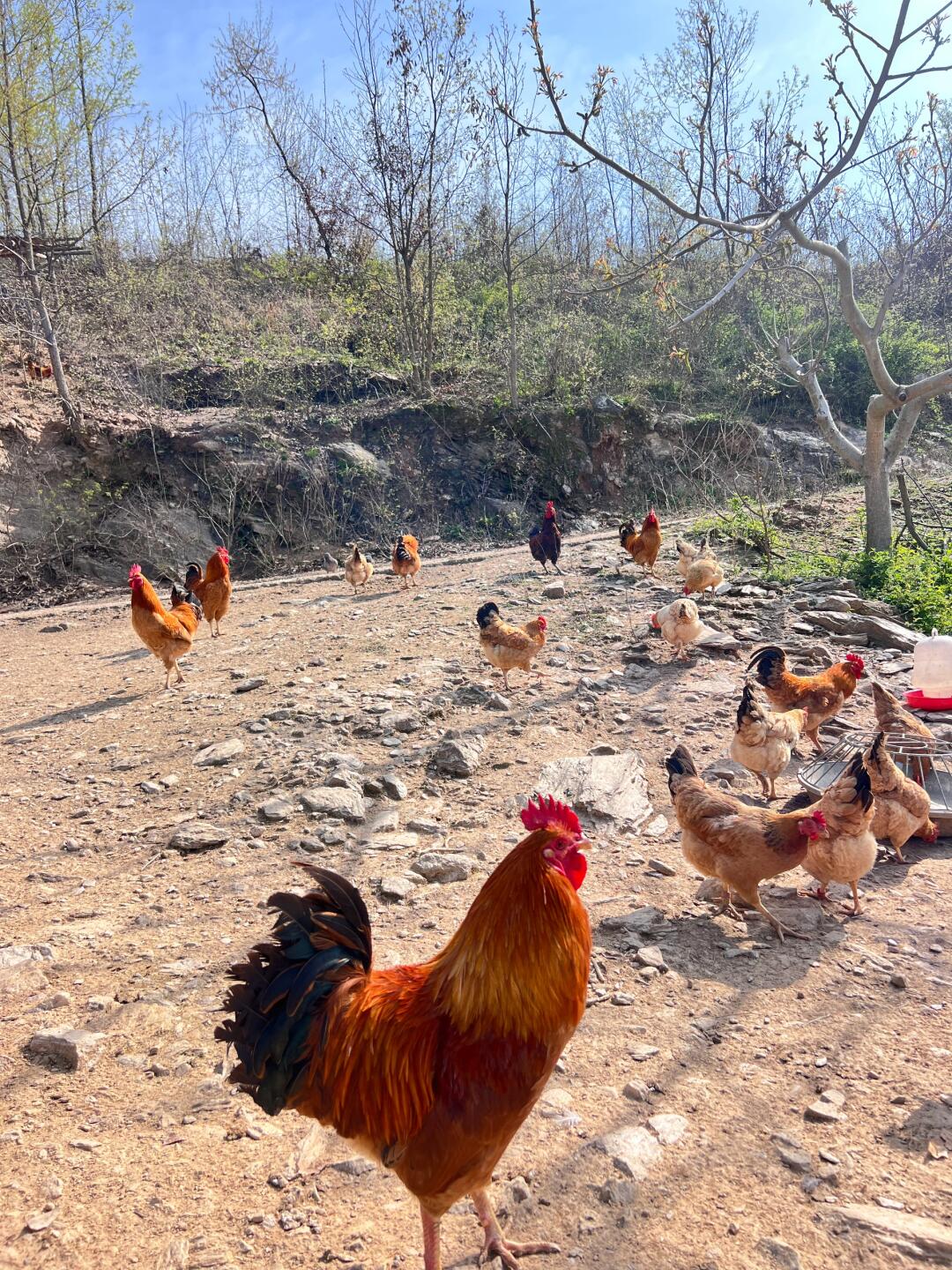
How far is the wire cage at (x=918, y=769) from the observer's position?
16.4 feet

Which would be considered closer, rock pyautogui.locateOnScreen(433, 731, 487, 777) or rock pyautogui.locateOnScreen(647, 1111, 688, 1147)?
rock pyautogui.locateOnScreen(647, 1111, 688, 1147)

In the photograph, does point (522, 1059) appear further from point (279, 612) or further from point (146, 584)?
point (279, 612)

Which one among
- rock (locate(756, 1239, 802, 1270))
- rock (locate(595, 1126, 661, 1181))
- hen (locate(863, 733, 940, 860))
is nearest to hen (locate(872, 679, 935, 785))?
hen (locate(863, 733, 940, 860))

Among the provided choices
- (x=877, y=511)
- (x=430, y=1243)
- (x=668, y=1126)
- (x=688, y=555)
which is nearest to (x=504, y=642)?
(x=688, y=555)

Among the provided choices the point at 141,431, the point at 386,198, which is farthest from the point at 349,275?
the point at 141,431

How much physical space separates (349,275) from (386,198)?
3.17m

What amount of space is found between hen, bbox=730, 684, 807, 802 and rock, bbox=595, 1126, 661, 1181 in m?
3.02

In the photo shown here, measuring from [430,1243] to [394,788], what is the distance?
3.34 meters

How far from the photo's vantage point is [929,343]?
2262cm

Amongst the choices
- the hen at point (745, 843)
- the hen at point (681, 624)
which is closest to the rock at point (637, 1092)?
the hen at point (745, 843)

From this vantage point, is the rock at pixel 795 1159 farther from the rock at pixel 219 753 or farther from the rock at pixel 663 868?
the rock at pixel 219 753

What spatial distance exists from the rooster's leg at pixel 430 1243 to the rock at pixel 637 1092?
0.98 m

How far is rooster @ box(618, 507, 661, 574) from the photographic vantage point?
424 inches

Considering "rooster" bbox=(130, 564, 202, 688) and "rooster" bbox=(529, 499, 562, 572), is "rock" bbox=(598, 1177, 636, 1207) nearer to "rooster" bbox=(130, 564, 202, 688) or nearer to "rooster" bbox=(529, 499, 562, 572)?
"rooster" bbox=(130, 564, 202, 688)
